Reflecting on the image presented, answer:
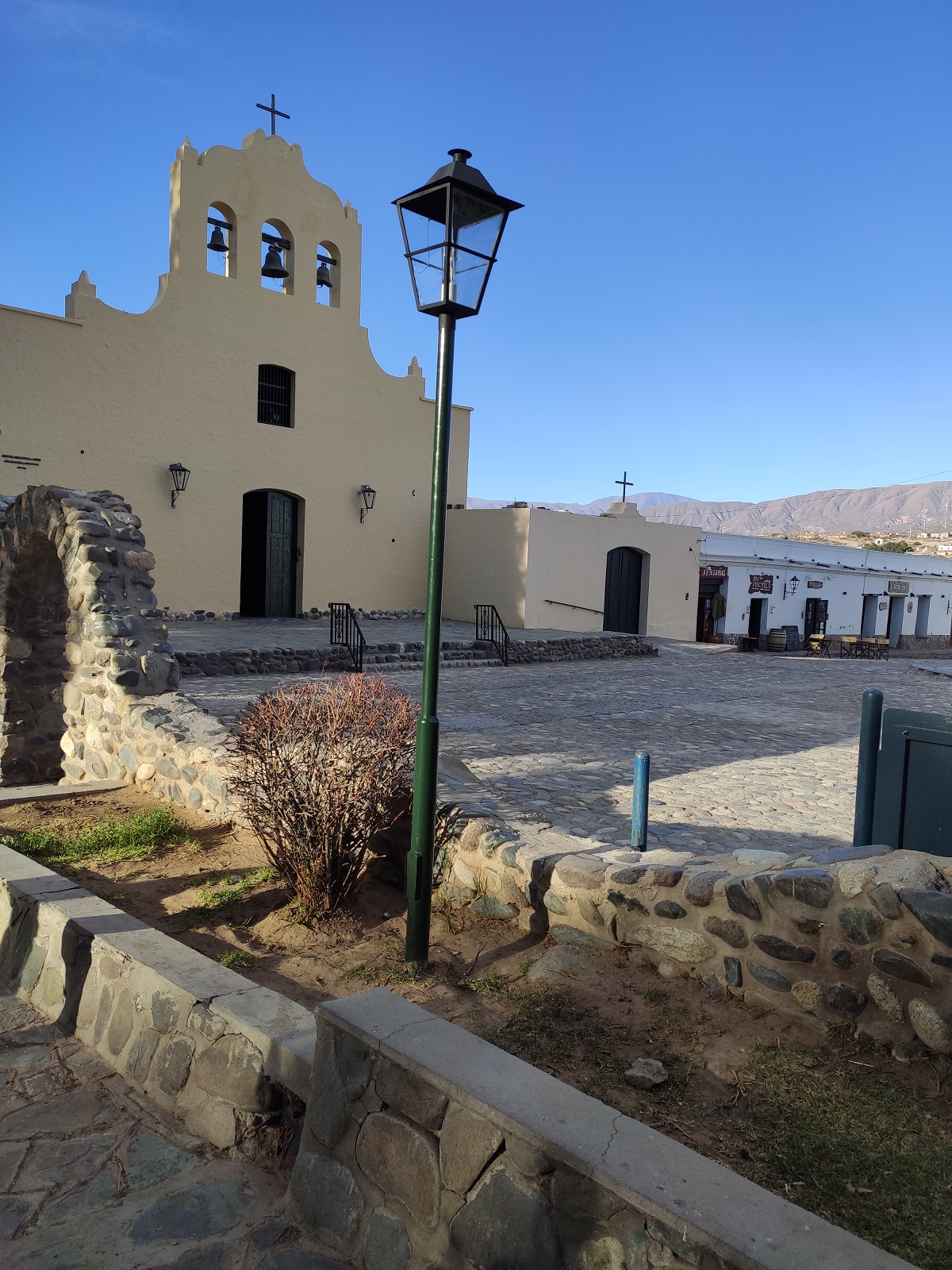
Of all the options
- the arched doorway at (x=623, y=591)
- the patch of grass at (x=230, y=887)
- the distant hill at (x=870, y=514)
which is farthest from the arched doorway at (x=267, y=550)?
the distant hill at (x=870, y=514)

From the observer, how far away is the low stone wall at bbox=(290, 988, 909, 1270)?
1971 mm

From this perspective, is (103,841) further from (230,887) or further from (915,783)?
(915,783)

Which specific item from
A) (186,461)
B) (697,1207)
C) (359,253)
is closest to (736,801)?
(697,1207)

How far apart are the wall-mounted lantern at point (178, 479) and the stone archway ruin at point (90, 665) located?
369 inches

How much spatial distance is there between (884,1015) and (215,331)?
63.2 ft

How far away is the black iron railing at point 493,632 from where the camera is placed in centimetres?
1744

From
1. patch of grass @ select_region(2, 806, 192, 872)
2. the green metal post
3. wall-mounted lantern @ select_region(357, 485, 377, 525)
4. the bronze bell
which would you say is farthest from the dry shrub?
wall-mounted lantern @ select_region(357, 485, 377, 525)

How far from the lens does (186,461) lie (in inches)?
749

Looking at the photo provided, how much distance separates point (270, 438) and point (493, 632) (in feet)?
22.2

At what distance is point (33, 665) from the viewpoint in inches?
369

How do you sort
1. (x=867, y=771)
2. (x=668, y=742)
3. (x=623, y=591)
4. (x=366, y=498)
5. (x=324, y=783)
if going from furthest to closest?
(x=623, y=591) < (x=366, y=498) < (x=668, y=742) < (x=867, y=771) < (x=324, y=783)

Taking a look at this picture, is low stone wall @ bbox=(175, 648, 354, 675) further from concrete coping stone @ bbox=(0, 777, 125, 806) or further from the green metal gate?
the green metal gate

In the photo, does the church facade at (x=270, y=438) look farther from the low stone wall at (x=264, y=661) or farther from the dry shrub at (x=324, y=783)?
the dry shrub at (x=324, y=783)

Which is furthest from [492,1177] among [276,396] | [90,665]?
[276,396]
